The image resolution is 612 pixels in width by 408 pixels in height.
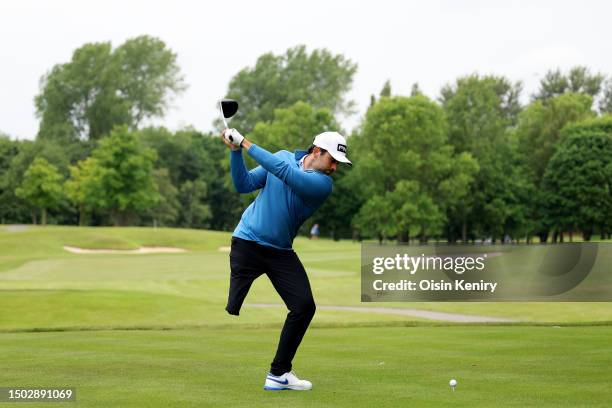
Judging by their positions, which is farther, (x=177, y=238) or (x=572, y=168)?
(x=572, y=168)

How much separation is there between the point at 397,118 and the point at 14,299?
63.8 meters

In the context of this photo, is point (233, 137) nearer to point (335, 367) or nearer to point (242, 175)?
point (242, 175)

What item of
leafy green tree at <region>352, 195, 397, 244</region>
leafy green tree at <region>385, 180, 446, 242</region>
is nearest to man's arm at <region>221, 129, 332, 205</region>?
leafy green tree at <region>385, 180, 446, 242</region>

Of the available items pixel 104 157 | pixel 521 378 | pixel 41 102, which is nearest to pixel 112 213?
pixel 104 157

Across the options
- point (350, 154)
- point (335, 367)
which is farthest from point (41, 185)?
point (335, 367)

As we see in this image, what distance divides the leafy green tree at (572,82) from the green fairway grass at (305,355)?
332ft

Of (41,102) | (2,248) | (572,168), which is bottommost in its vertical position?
(2,248)

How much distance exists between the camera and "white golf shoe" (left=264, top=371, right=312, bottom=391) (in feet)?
28.6

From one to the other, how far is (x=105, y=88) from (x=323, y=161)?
102m

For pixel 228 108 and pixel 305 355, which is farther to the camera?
pixel 305 355

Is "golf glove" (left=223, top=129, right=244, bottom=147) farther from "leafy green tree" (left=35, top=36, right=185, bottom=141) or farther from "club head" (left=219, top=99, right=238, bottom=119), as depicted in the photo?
"leafy green tree" (left=35, top=36, right=185, bottom=141)

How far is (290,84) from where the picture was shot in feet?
380

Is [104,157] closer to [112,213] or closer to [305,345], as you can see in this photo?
[112,213]

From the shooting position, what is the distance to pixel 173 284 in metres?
32.1
